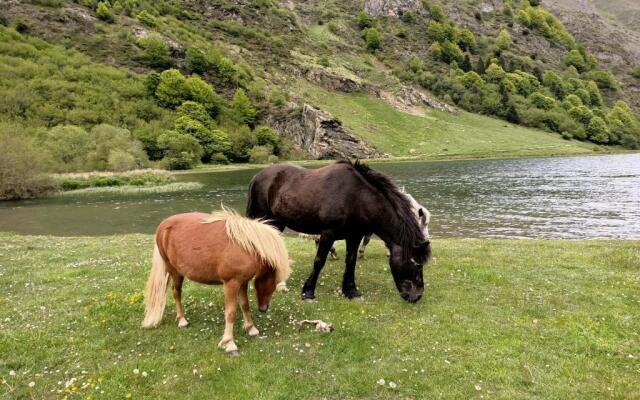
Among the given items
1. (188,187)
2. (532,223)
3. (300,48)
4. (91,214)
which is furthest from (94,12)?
(532,223)

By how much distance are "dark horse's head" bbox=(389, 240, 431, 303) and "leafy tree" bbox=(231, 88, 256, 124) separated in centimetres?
13254

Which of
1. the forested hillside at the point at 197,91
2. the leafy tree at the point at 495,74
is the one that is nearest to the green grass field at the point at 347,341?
the forested hillside at the point at 197,91

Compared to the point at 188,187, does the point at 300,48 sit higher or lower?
higher

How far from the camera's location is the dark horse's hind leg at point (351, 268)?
10703mm

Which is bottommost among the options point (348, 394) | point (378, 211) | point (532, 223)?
point (532, 223)

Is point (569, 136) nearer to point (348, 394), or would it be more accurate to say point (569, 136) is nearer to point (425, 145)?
point (425, 145)

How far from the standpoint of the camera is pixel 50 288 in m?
11.7

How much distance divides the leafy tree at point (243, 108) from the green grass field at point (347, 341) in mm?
129107

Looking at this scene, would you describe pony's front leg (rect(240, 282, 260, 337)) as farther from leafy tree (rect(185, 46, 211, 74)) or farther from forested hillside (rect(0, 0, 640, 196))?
leafy tree (rect(185, 46, 211, 74))

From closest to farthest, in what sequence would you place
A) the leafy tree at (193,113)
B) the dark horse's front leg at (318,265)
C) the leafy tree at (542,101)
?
1. the dark horse's front leg at (318,265)
2. the leafy tree at (193,113)
3. the leafy tree at (542,101)

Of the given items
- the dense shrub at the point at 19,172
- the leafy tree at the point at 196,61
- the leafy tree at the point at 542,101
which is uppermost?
the leafy tree at the point at 542,101

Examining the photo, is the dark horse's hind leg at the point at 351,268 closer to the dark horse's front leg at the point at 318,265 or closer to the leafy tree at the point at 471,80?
the dark horse's front leg at the point at 318,265

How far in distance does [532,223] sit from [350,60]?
18228 centimetres

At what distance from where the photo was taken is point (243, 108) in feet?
454
